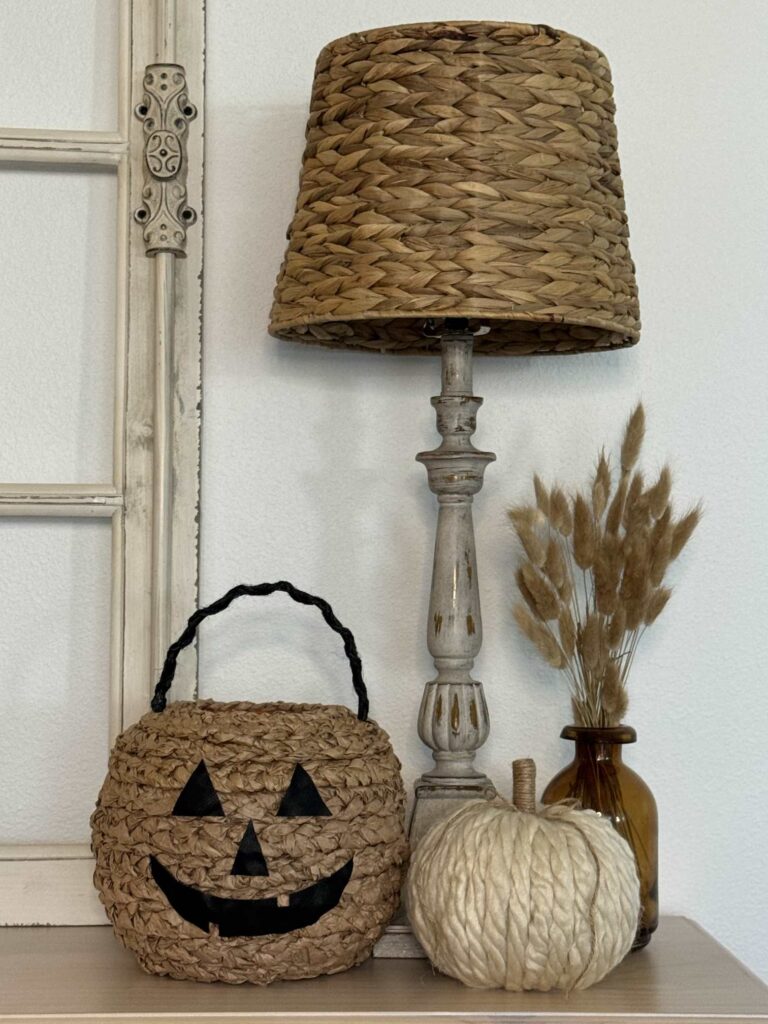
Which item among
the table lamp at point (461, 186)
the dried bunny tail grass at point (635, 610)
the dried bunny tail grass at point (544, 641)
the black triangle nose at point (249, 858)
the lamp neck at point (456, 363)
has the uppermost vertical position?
the table lamp at point (461, 186)

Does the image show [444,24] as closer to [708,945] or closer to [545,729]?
[545,729]

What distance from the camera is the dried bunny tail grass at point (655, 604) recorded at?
3.97ft

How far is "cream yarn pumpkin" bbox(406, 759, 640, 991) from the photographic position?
3.23ft

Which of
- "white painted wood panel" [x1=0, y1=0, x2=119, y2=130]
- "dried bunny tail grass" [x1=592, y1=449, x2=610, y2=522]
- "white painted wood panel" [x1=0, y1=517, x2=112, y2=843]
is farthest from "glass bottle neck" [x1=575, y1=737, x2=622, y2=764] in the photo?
"white painted wood panel" [x1=0, y1=0, x2=119, y2=130]

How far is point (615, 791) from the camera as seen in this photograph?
3.91 ft

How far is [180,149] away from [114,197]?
3.6 inches

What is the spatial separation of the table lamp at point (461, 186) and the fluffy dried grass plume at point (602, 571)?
0.18 metres

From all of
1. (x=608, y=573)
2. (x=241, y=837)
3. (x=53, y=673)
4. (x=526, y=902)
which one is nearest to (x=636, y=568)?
(x=608, y=573)

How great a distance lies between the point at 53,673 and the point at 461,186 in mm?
660

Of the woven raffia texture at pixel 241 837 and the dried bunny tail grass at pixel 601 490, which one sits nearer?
the woven raffia texture at pixel 241 837

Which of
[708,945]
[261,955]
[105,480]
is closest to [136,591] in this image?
[105,480]

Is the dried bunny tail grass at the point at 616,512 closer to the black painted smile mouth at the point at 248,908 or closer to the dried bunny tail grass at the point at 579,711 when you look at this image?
the dried bunny tail grass at the point at 579,711

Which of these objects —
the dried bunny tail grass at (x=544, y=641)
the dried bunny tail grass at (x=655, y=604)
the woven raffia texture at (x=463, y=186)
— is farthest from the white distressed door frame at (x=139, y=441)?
the dried bunny tail grass at (x=655, y=604)

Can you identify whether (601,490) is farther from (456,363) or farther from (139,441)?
(139,441)
